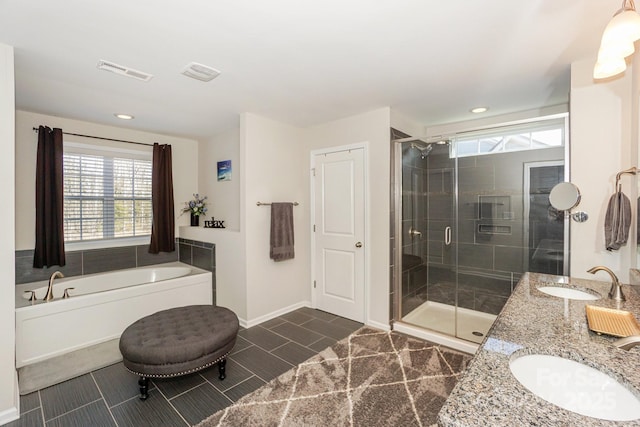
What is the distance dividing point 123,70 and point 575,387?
3.16 m

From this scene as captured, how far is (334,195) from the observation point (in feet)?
12.0

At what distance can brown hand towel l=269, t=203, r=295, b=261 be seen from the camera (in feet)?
11.6

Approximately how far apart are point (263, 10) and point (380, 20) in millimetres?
657

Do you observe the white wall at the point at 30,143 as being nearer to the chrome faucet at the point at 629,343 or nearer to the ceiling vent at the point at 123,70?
the ceiling vent at the point at 123,70

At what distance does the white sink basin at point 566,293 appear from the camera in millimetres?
1779

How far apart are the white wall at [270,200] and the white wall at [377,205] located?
91cm

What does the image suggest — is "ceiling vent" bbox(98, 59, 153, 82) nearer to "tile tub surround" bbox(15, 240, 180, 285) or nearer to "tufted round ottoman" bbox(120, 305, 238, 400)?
"tufted round ottoman" bbox(120, 305, 238, 400)

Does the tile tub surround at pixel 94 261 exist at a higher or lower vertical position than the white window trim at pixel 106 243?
lower

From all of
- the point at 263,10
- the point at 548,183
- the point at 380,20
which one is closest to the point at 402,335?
the point at 548,183

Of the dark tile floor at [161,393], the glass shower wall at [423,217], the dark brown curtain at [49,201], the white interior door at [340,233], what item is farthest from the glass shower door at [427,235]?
the dark brown curtain at [49,201]

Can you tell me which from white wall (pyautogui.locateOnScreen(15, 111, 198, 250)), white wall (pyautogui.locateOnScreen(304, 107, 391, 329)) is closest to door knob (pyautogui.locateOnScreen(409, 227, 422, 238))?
white wall (pyautogui.locateOnScreen(304, 107, 391, 329))

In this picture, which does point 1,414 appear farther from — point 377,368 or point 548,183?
point 548,183

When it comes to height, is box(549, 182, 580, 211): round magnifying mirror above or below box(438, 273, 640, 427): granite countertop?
above

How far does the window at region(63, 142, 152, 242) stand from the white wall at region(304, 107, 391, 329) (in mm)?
3102
